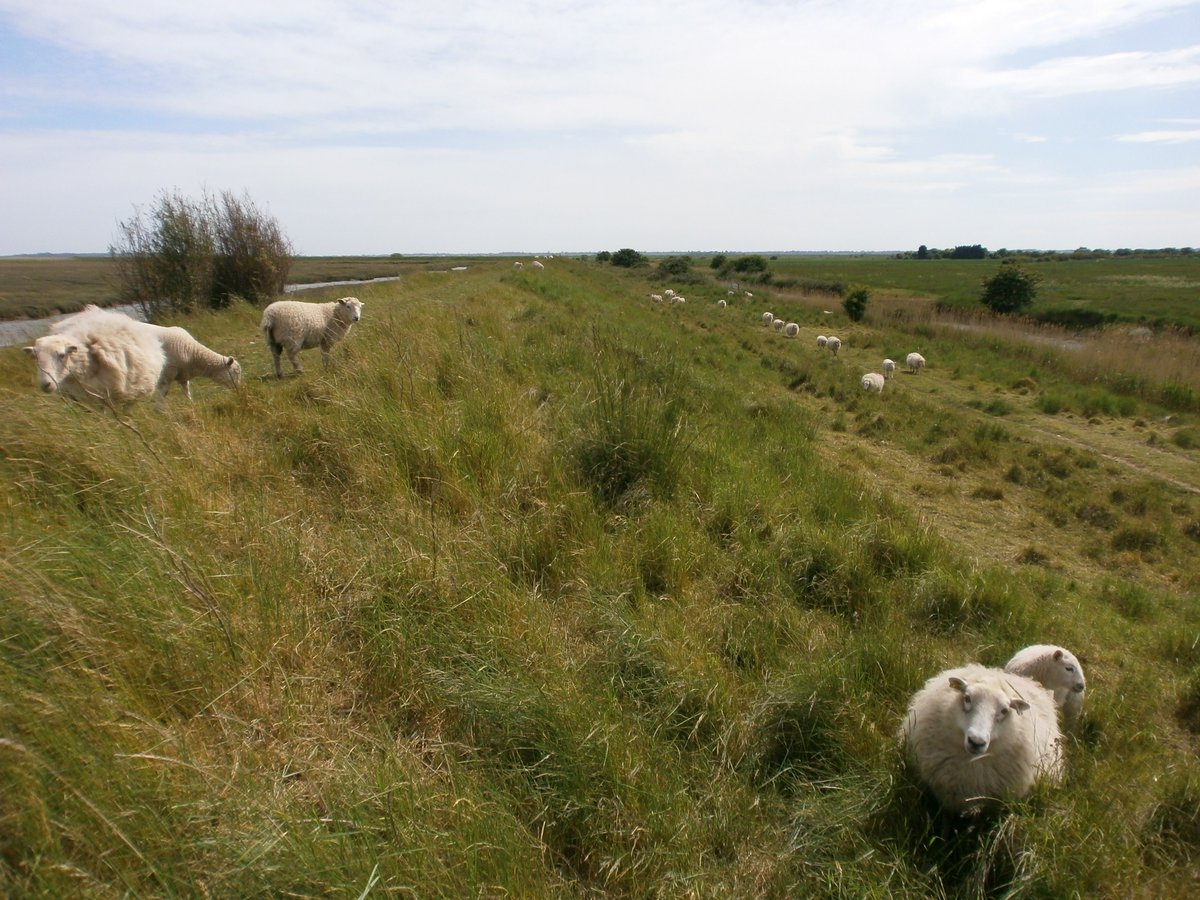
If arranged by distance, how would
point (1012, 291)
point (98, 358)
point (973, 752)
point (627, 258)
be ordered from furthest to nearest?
1. point (627, 258)
2. point (1012, 291)
3. point (98, 358)
4. point (973, 752)

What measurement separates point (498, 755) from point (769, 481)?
451 centimetres

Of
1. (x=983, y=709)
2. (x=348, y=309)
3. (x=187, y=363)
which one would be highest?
(x=348, y=309)

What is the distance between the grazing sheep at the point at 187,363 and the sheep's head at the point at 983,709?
845 centimetres

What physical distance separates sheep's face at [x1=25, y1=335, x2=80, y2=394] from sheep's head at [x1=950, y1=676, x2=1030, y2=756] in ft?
23.4

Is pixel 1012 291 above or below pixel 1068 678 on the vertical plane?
above

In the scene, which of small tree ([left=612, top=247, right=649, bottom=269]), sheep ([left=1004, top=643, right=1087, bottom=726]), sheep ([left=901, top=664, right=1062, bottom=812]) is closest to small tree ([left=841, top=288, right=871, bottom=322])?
sheep ([left=1004, top=643, right=1087, bottom=726])

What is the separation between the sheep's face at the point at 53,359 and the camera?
5.49 metres

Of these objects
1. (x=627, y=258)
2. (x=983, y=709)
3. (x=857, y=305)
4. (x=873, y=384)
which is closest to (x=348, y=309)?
(x=983, y=709)

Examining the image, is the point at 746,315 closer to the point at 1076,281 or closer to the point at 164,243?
the point at 164,243

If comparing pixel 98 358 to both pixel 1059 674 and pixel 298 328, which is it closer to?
pixel 298 328

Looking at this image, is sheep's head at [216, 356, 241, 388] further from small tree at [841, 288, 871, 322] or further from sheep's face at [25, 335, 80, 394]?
small tree at [841, 288, 871, 322]

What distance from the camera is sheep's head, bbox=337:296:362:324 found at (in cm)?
1115

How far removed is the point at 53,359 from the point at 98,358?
0.54 m

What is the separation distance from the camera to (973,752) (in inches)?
112
